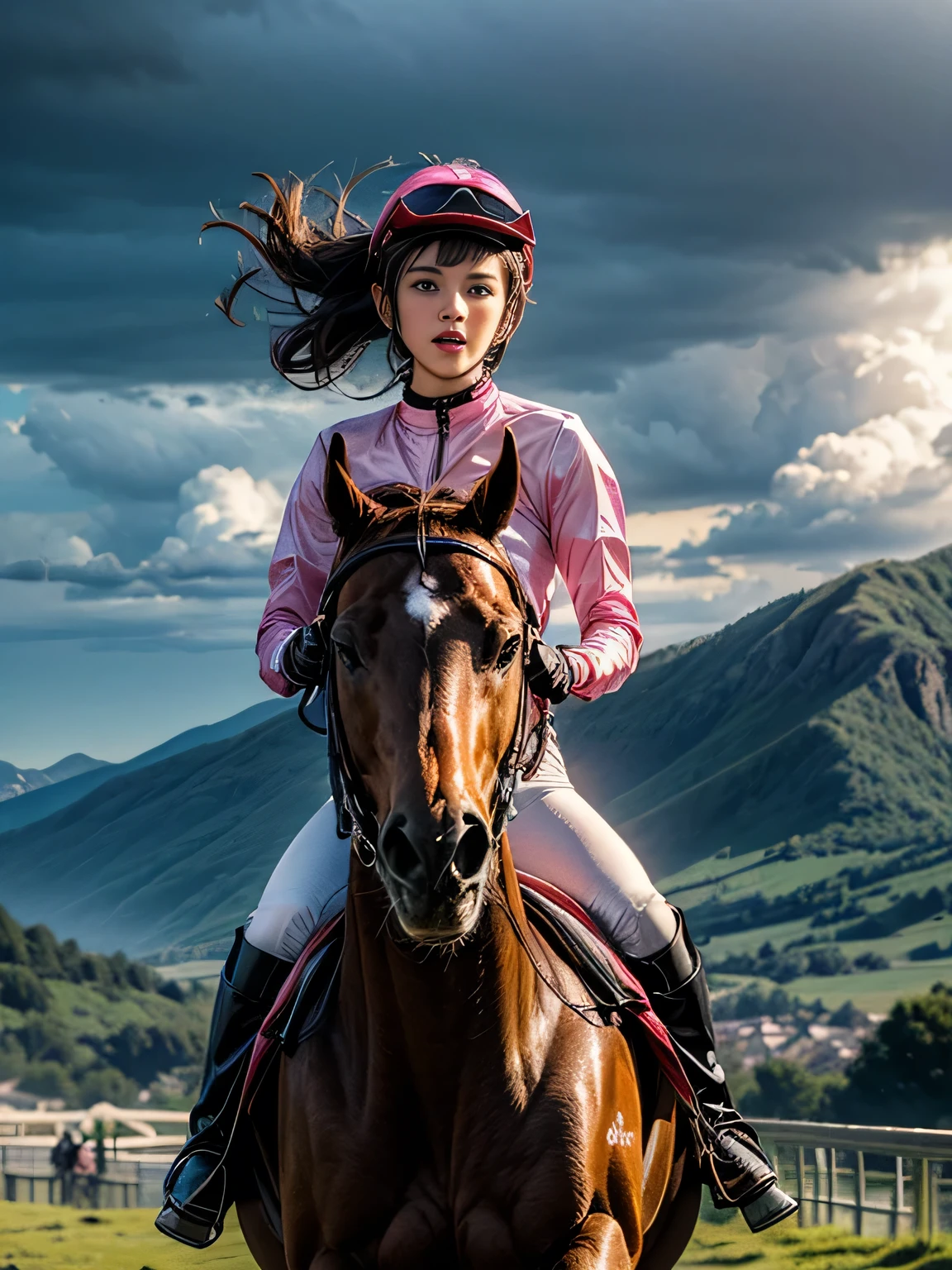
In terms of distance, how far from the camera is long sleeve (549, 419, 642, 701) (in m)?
4.71

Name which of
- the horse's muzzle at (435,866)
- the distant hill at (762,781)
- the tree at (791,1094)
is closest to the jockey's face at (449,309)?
the horse's muzzle at (435,866)

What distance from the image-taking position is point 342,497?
389cm

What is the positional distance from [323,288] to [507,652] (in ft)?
8.85

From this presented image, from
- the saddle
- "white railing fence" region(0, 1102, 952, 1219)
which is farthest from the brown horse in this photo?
"white railing fence" region(0, 1102, 952, 1219)

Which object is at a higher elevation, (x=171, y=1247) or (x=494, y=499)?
(x=494, y=499)

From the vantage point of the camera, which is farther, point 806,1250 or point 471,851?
point 806,1250

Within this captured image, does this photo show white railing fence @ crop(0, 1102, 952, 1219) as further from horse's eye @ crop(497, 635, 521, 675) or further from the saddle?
horse's eye @ crop(497, 635, 521, 675)

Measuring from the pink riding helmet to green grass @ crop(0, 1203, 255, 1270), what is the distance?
32.8 meters

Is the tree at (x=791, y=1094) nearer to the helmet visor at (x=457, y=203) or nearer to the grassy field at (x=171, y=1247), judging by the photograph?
the grassy field at (x=171, y=1247)

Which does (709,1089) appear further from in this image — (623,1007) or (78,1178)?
(78,1178)

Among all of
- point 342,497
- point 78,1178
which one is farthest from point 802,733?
point 342,497

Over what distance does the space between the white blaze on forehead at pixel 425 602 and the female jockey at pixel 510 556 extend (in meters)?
1.08

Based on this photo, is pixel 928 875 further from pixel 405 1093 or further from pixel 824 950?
pixel 405 1093

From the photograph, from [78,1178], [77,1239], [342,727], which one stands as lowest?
[78,1178]
